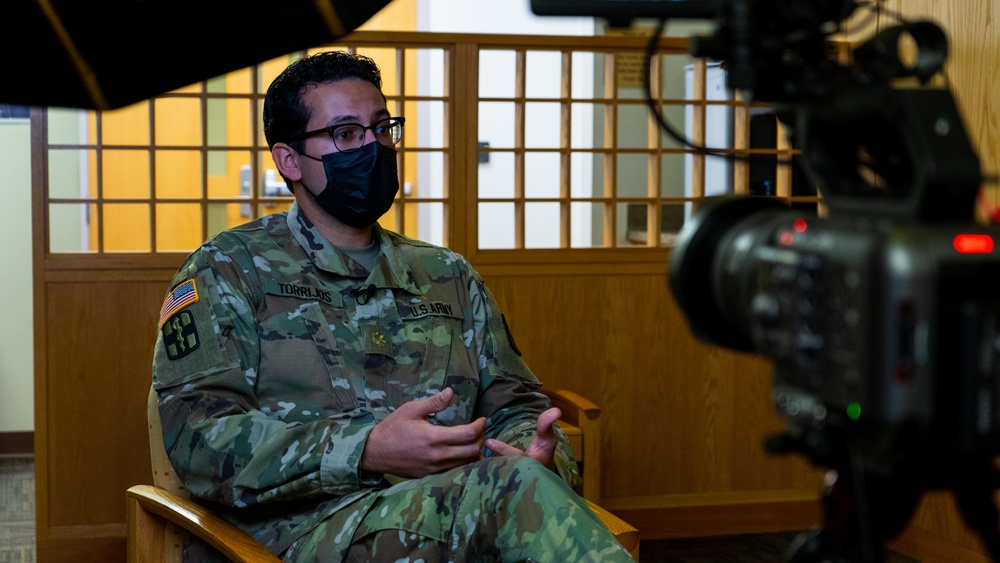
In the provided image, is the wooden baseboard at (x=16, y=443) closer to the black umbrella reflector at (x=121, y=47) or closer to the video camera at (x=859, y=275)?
the black umbrella reflector at (x=121, y=47)

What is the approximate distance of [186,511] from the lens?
1.58m

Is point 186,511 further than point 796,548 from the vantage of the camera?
Yes

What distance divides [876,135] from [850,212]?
66mm

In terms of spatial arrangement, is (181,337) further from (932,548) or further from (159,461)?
(932,548)

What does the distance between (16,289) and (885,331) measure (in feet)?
13.7

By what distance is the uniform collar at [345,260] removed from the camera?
191 cm

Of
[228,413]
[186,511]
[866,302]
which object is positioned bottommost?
[186,511]

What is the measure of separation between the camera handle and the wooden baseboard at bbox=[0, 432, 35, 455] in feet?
13.4

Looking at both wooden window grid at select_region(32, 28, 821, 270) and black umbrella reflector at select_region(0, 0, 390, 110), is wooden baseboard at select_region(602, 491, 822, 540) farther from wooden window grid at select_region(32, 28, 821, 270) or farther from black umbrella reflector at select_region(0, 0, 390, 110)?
black umbrella reflector at select_region(0, 0, 390, 110)

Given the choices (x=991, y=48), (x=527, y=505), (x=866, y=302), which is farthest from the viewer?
(x=991, y=48)

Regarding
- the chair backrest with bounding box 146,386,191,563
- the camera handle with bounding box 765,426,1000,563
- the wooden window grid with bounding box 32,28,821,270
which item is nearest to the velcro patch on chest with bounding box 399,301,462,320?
the chair backrest with bounding box 146,386,191,563

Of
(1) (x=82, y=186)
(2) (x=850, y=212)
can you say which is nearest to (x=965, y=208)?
(2) (x=850, y=212)

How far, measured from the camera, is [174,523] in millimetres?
1697

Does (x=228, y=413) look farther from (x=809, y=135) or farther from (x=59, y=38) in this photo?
(x=809, y=135)
